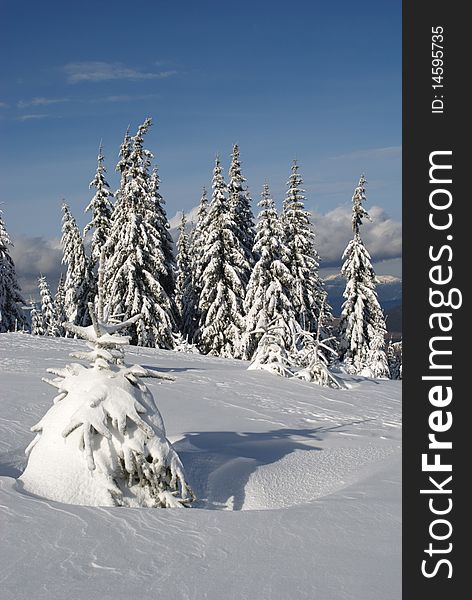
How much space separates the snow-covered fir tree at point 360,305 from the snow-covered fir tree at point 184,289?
1048cm

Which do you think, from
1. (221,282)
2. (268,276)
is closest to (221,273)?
(221,282)

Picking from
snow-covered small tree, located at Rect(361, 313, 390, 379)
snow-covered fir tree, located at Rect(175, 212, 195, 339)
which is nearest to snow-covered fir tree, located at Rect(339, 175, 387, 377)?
snow-covered small tree, located at Rect(361, 313, 390, 379)

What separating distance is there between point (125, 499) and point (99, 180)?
30.8 meters

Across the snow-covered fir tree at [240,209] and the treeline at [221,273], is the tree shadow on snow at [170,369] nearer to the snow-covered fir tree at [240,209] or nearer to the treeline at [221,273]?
the treeline at [221,273]

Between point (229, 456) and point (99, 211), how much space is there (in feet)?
95.7


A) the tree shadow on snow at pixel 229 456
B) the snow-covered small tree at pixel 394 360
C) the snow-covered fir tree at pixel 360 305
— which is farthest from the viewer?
the snow-covered small tree at pixel 394 360

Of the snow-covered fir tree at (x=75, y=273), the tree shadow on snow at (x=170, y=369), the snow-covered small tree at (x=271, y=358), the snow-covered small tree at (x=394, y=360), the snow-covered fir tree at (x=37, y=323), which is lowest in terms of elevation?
the snow-covered small tree at (x=394, y=360)

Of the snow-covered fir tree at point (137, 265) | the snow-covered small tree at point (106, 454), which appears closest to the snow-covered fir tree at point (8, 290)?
the snow-covered fir tree at point (137, 265)

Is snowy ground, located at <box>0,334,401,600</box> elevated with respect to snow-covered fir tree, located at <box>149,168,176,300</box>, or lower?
lower

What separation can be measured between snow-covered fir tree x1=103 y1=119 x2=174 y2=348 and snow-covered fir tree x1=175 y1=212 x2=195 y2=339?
3.27m

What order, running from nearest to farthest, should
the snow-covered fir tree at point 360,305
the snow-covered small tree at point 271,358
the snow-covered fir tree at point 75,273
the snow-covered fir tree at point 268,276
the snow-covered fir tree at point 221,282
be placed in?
the snow-covered small tree at point 271,358, the snow-covered fir tree at point 268,276, the snow-covered fir tree at point 221,282, the snow-covered fir tree at point 360,305, the snow-covered fir tree at point 75,273

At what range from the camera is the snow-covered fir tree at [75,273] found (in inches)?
1375

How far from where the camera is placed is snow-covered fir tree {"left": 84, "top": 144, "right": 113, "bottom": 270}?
32969 mm

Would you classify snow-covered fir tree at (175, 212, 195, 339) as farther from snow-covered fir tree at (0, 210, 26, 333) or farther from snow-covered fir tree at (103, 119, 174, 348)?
snow-covered fir tree at (0, 210, 26, 333)
